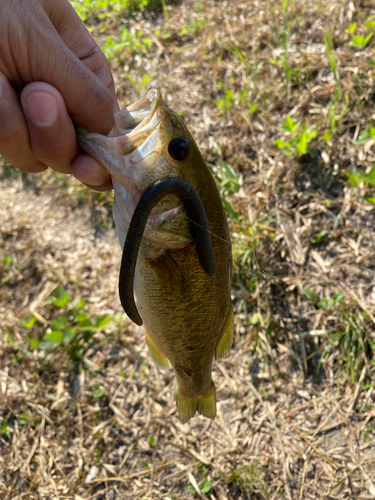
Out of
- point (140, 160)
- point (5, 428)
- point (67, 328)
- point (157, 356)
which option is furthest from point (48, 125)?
point (5, 428)

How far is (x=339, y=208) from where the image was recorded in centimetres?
291

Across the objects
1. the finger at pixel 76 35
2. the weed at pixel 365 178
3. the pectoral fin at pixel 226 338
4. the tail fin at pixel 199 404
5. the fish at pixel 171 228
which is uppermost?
the finger at pixel 76 35

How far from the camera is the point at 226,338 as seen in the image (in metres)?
1.87

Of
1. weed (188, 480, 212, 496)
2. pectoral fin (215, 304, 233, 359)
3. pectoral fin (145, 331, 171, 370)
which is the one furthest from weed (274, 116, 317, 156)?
weed (188, 480, 212, 496)

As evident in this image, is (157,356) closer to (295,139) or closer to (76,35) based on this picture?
(76,35)

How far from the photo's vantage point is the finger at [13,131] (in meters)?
1.33

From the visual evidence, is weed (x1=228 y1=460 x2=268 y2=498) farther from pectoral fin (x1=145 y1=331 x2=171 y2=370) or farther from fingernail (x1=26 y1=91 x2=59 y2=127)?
fingernail (x1=26 y1=91 x2=59 y2=127)

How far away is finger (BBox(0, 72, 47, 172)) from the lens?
52.4 inches

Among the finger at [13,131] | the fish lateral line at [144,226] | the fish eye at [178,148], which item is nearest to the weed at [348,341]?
the fish lateral line at [144,226]

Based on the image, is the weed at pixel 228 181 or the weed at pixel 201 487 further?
the weed at pixel 228 181

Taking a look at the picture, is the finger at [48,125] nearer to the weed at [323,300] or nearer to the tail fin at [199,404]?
the tail fin at [199,404]

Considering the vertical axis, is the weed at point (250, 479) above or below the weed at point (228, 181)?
below

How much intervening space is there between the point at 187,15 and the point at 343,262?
4173mm

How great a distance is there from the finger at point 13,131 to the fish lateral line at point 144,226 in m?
0.63
